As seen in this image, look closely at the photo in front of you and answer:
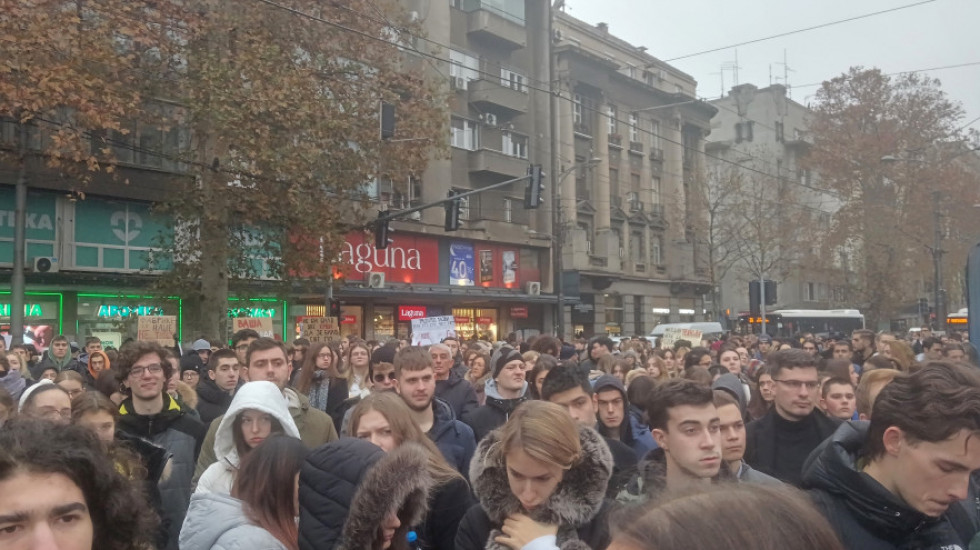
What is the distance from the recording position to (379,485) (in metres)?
2.93

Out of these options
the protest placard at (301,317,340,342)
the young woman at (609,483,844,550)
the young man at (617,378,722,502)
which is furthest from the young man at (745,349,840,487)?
the protest placard at (301,317,340,342)

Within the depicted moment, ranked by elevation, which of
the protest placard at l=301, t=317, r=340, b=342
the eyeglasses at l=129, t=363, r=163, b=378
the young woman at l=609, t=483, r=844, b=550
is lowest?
the eyeglasses at l=129, t=363, r=163, b=378

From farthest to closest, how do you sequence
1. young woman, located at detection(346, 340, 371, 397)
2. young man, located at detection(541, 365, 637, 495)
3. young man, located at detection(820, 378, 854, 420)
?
young woman, located at detection(346, 340, 371, 397) → young man, located at detection(820, 378, 854, 420) → young man, located at detection(541, 365, 637, 495)

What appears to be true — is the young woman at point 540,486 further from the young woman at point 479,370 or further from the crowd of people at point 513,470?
the young woman at point 479,370

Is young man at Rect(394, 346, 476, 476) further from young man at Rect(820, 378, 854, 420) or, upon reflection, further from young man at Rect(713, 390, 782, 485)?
young man at Rect(820, 378, 854, 420)

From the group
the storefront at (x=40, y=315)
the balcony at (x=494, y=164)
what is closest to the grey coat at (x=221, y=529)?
the storefront at (x=40, y=315)

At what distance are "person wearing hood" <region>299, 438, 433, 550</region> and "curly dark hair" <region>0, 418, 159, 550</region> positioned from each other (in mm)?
749

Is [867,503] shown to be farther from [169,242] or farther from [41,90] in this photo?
[169,242]

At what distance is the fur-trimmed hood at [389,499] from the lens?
288 centimetres

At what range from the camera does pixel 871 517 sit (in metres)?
2.49

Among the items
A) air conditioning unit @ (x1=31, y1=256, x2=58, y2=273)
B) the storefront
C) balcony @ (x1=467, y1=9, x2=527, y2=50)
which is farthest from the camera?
balcony @ (x1=467, y1=9, x2=527, y2=50)

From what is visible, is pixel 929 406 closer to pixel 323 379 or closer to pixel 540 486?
pixel 540 486

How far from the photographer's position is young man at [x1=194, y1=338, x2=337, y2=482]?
207 inches

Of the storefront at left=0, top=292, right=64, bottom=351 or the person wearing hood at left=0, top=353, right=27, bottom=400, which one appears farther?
the storefront at left=0, top=292, right=64, bottom=351
